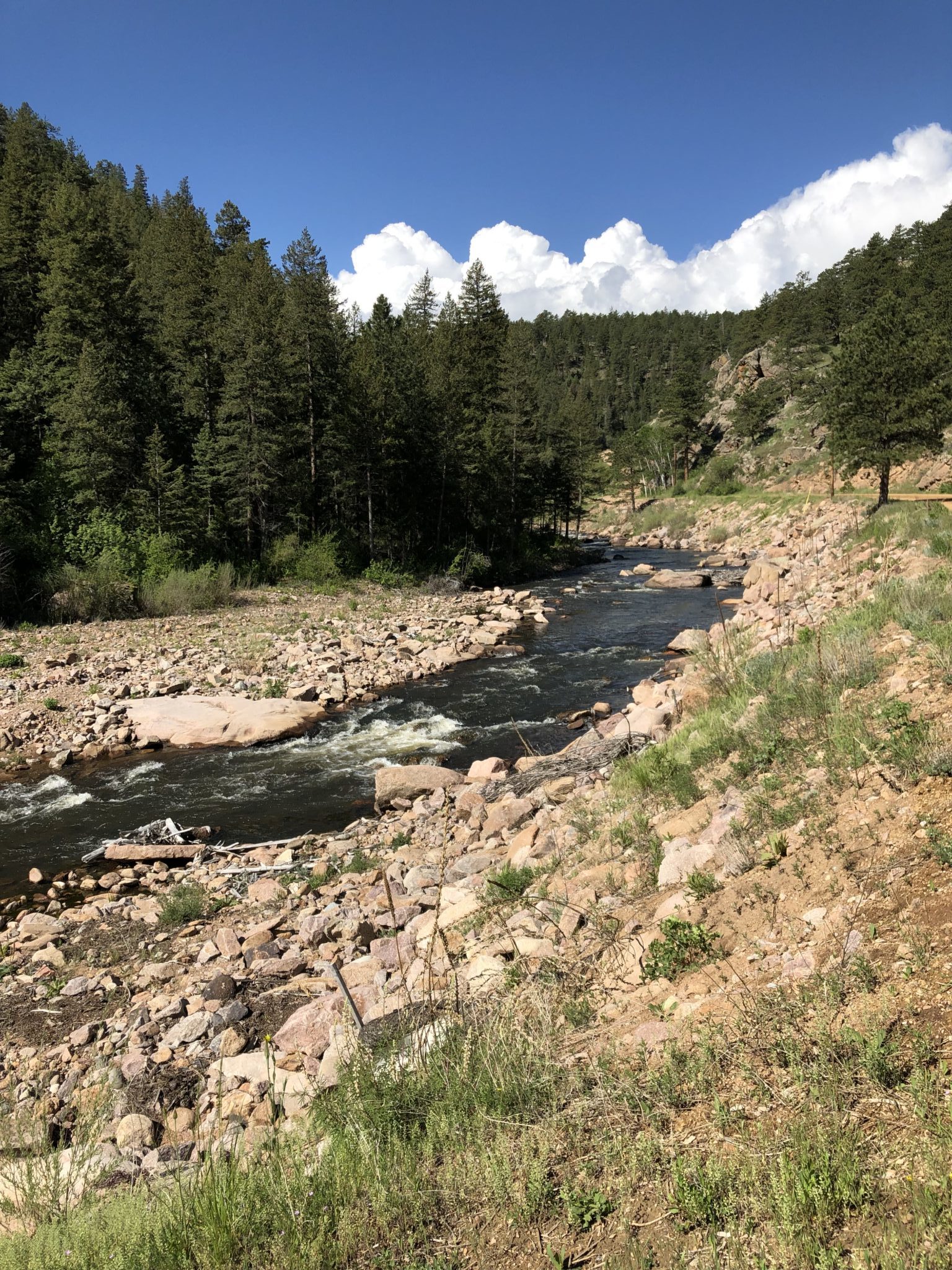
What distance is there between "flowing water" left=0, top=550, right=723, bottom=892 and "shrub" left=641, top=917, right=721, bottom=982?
4056 mm

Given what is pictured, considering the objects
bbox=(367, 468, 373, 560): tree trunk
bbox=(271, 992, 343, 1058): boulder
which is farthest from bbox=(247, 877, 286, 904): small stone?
bbox=(367, 468, 373, 560): tree trunk

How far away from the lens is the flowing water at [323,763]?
1141cm

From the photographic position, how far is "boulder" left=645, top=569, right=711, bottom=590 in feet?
111

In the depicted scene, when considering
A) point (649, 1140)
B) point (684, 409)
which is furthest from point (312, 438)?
point (684, 409)

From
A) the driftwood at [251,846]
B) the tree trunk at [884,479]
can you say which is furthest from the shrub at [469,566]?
the driftwood at [251,846]

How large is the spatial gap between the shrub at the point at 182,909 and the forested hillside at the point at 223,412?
1784 cm

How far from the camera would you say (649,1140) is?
2816 millimetres

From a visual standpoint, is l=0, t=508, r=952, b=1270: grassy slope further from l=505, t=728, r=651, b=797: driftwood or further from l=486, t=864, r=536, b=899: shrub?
l=505, t=728, r=651, b=797: driftwood

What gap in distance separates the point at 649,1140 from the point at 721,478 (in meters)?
64.3

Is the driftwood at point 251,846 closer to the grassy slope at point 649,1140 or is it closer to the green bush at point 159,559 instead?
the grassy slope at point 649,1140

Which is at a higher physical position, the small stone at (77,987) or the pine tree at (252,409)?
the pine tree at (252,409)

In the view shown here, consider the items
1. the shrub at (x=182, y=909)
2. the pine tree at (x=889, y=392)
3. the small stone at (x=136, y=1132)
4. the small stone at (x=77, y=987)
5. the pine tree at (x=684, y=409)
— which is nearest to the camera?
the small stone at (x=136, y=1132)

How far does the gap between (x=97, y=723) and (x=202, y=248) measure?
113ft

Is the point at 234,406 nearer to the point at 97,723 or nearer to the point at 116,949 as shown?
the point at 97,723
